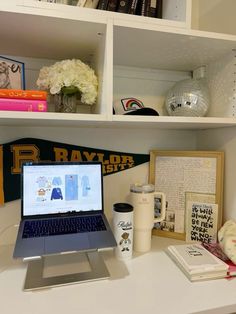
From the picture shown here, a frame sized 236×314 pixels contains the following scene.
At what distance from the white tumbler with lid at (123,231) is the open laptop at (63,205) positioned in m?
0.05

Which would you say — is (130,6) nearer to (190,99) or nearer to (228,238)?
(190,99)

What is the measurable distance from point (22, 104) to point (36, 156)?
39 cm

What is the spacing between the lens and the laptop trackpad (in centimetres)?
85

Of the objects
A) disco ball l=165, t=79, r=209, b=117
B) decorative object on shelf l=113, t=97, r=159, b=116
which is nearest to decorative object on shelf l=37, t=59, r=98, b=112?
decorative object on shelf l=113, t=97, r=159, b=116

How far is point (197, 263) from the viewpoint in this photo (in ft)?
2.97

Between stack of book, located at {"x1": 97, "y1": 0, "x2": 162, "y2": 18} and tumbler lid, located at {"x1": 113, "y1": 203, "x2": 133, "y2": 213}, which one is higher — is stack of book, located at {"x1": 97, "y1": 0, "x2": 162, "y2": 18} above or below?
above

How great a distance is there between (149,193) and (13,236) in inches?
A: 24.8

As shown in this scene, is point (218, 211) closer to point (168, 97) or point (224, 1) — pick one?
point (168, 97)

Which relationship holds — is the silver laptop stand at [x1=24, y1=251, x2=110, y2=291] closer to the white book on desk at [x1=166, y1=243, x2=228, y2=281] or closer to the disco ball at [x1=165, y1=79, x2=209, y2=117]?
the white book on desk at [x1=166, y1=243, x2=228, y2=281]

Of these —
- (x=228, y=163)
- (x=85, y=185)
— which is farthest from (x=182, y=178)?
(x=85, y=185)

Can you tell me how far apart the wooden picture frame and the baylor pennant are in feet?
0.60

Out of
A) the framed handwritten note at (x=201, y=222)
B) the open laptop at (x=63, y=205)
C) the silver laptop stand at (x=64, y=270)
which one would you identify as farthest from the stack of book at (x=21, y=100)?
the framed handwritten note at (x=201, y=222)

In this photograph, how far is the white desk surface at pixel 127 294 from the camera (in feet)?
2.31

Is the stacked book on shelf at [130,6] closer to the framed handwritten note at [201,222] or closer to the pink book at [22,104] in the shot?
the pink book at [22,104]
